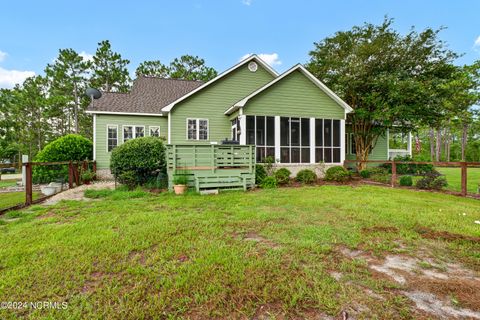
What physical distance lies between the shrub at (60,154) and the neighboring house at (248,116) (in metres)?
0.91

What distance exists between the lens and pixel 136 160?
313 inches

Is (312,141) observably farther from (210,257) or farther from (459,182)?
(210,257)

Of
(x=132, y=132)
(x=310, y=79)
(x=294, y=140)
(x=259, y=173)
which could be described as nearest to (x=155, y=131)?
(x=132, y=132)

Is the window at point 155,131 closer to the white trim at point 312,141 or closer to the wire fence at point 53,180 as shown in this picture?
the wire fence at point 53,180

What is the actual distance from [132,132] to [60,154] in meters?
3.60

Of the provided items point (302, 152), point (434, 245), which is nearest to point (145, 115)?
point (302, 152)

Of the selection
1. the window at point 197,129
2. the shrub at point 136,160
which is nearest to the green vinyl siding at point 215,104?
the window at point 197,129

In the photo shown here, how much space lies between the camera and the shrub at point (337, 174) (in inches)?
394

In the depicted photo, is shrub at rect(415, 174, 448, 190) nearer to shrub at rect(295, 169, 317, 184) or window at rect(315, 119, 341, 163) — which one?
window at rect(315, 119, 341, 163)

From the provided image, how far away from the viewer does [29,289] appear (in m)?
2.08

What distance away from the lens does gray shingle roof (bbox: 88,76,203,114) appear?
492 inches

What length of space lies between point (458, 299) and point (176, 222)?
382cm

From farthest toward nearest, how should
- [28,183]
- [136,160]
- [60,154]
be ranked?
[60,154] → [136,160] → [28,183]

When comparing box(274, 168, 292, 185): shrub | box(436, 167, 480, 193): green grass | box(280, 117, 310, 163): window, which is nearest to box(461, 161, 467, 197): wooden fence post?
box(436, 167, 480, 193): green grass
